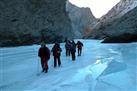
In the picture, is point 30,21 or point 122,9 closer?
point 30,21

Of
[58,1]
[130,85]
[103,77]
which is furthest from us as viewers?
[58,1]

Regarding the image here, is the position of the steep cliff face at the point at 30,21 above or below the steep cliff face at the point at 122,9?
below

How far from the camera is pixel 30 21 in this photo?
5597 cm

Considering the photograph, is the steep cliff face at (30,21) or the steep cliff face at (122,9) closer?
the steep cliff face at (30,21)

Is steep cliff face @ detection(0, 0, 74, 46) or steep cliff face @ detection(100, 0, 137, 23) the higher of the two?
steep cliff face @ detection(100, 0, 137, 23)

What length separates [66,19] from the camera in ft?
232

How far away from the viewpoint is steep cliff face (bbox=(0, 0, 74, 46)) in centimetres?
5022

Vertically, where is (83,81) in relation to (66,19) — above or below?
below

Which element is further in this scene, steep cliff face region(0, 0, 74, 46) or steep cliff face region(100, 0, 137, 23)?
steep cliff face region(100, 0, 137, 23)

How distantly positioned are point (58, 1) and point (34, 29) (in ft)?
46.0

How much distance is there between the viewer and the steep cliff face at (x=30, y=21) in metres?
50.2

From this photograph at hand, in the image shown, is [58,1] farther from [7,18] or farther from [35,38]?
[7,18]

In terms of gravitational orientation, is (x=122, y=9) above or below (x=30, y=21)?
above

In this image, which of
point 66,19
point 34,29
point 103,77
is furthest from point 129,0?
point 103,77
